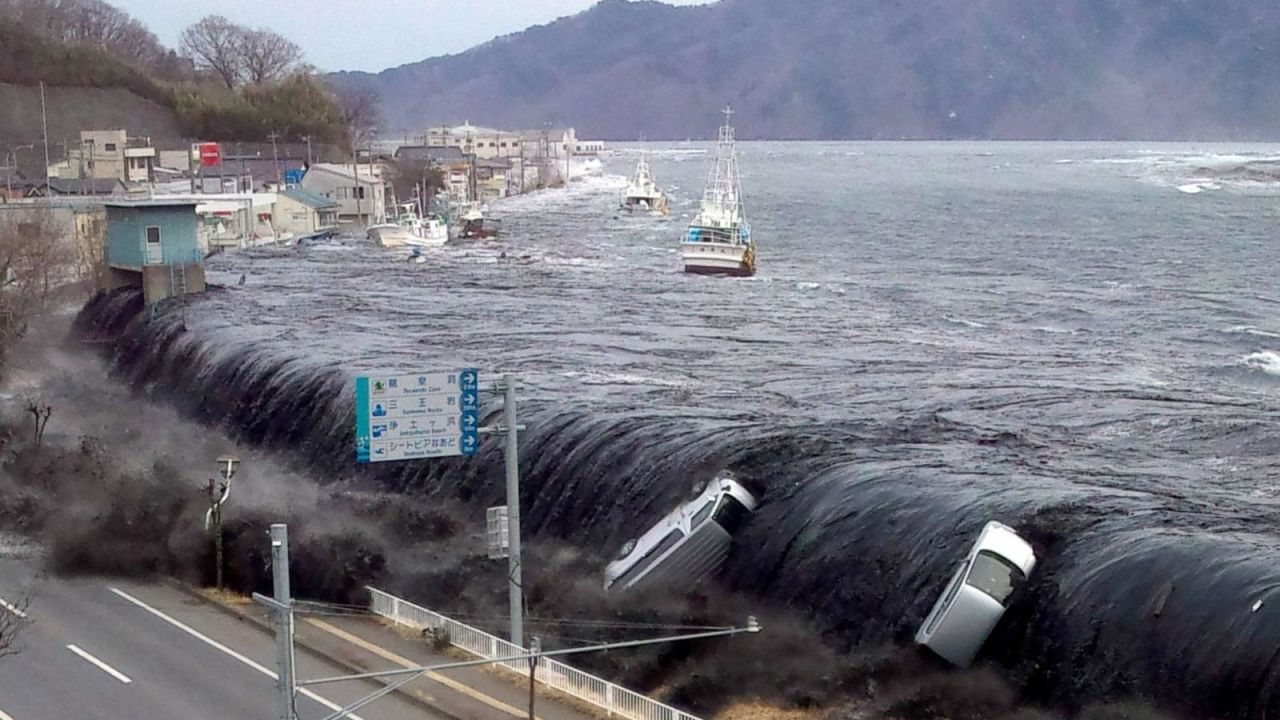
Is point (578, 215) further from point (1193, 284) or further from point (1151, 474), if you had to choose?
point (1151, 474)

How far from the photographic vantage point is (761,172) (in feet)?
511

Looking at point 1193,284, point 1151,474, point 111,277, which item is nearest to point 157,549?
point 1151,474

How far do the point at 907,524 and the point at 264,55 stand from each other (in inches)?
4658

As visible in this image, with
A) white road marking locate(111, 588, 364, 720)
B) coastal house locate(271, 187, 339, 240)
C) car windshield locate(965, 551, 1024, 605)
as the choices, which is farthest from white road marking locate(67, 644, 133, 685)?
coastal house locate(271, 187, 339, 240)

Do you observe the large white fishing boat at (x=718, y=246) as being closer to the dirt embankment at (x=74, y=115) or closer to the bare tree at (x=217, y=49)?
the dirt embankment at (x=74, y=115)

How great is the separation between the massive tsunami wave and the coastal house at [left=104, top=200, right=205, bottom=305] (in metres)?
0.96

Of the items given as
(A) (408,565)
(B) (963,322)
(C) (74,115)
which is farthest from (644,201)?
(A) (408,565)

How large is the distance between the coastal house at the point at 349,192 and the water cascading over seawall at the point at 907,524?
155 feet

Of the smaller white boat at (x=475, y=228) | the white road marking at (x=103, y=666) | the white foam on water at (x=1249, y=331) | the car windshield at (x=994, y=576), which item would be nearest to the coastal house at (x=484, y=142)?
the smaller white boat at (x=475, y=228)

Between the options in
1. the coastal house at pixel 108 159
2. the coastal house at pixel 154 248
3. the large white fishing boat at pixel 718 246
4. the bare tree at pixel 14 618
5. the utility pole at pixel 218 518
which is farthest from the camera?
the coastal house at pixel 108 159

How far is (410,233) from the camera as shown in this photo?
6481 centimetres

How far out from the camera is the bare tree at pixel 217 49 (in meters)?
127

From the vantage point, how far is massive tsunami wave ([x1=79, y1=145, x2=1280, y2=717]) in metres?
16.1

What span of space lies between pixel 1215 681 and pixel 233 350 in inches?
889
